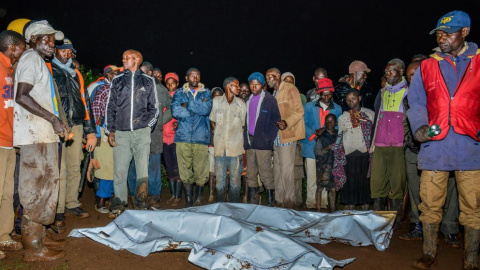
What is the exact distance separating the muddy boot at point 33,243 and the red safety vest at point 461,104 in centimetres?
386

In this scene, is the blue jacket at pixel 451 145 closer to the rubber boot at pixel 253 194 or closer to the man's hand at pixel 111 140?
the rubber boot at pixel 253 194

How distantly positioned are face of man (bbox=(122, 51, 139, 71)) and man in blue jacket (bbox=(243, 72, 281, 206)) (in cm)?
187

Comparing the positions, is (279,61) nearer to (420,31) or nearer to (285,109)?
(420,31)

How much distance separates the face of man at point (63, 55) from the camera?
16.2 ft

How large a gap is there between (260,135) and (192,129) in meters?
1.10

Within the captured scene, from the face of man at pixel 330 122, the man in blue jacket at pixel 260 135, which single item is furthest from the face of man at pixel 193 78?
the face of man at pixel 330 122

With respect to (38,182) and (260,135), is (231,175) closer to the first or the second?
(260,135)

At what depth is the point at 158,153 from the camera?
606cm

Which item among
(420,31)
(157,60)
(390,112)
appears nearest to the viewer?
(390,112)

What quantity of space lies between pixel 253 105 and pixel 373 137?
76.6 inches

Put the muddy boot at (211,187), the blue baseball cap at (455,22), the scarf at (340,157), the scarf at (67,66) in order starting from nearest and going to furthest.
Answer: the blue baseball cap at (455,22)
the scarf at (67,66)
the scarf at (340,157)
the muddy boot at (211,187)

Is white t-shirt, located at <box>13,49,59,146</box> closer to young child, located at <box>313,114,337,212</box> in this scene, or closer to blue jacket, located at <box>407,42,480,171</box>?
blue jacket, located at <box>407,42,480,171</box>

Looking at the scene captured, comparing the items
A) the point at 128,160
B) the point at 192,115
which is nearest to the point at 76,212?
the point at 128,160

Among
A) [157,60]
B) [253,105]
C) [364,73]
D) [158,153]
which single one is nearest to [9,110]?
[158,153]
